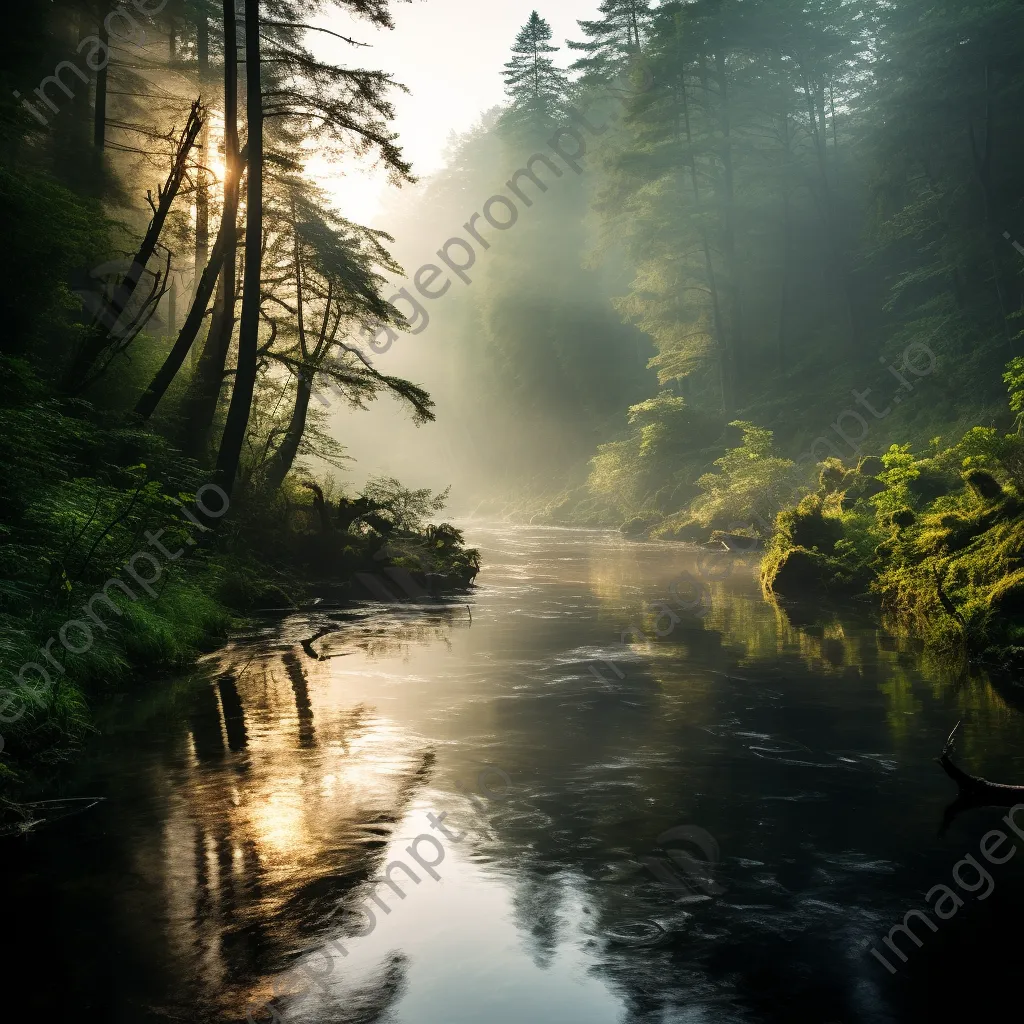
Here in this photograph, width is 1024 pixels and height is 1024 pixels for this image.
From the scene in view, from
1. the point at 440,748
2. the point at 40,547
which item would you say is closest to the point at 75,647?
the point at 40,547

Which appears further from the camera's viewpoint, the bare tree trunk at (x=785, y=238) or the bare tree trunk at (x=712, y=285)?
the bare tree trunk at (x=712, y=285)

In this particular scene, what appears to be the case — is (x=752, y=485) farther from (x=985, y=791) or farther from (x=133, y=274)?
(x=985, y=791)

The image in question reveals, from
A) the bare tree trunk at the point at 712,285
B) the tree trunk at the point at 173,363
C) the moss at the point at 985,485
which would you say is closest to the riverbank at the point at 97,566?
the tree trunk at the point at 173,363

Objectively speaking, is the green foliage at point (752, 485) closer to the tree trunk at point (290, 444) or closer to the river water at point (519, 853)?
the tree trunk at point (290, 444)
